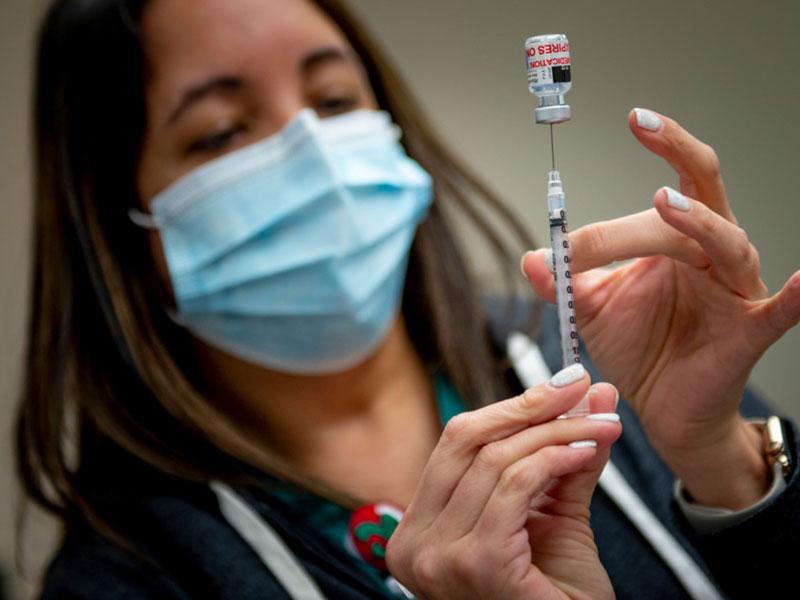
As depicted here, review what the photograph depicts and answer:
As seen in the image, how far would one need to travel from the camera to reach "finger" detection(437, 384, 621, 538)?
66 centimetres

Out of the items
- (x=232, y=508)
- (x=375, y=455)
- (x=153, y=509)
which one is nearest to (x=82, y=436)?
(x=153, y=509)

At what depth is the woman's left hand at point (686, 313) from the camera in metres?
0.68

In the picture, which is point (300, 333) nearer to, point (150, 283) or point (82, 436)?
point (150, 283)

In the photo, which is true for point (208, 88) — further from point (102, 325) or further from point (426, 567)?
point (426, 567)

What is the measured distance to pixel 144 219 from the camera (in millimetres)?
1214

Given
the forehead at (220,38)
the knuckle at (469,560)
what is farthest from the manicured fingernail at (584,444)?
the forehead at (220,38)

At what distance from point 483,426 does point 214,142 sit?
65 cm

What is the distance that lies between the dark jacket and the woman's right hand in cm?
16

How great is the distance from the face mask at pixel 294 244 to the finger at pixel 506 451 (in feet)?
1.62

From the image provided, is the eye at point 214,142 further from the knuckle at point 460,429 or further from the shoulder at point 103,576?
the knuckle at point 460,429

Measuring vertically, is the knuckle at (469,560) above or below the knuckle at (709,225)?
below

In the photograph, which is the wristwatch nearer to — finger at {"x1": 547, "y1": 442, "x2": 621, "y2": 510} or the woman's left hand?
the woman's left hand

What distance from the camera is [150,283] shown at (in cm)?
124

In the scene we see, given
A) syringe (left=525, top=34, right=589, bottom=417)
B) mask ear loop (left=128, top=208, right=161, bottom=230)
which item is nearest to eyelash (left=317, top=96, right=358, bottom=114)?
mask ear loop (left=128, top=208, right=161, bottom=230)
